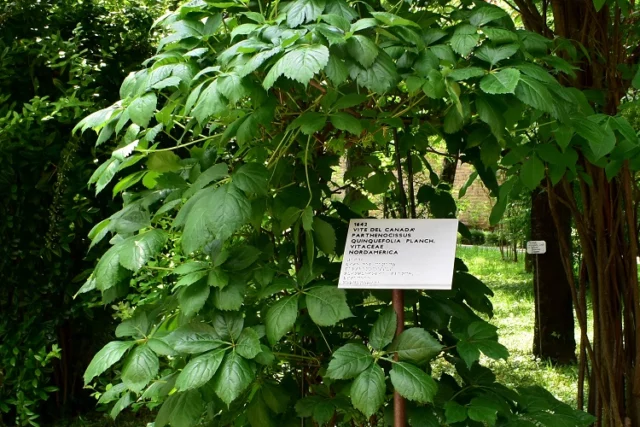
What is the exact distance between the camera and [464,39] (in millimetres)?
1415

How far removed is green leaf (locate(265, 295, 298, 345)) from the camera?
1.47 m

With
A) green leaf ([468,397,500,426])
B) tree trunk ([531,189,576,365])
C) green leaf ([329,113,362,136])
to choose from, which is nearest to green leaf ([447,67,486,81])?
green leaf ([329,113,362,136])

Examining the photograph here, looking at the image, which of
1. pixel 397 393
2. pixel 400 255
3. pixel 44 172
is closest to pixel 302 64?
pixel 400 255

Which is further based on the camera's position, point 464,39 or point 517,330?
point 517,330

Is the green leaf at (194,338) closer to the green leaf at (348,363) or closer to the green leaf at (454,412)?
the green leaf at (348,363)

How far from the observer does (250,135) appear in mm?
1495

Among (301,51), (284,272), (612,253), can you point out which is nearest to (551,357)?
(612,253)

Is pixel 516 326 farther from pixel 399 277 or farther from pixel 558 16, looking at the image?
pixel 399 277

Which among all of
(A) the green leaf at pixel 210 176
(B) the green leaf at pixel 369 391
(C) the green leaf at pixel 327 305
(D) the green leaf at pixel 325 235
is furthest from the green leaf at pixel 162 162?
(B) the green leaf at pixel 369 391

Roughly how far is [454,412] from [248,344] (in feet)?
1.50

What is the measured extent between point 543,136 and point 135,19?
2.78 meters

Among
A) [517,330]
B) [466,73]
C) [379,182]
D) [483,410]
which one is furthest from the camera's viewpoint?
[517,330]

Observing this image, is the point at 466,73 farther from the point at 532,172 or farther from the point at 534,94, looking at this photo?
the point at 532,172

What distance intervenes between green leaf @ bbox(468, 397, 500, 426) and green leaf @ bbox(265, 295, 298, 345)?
1.38 ft
